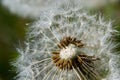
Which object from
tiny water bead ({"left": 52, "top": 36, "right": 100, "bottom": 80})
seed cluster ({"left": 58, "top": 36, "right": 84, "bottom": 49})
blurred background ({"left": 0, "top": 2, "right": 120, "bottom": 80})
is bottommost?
tiny water bead ({"left": 52, "top": 36, "right": 100, "bottom": 80})

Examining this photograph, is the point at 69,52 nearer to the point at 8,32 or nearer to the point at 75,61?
the point at 75,61

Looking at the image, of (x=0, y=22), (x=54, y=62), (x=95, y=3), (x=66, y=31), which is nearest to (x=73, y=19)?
(x=66, y=31)

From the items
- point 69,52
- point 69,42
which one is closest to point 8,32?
point 69,42

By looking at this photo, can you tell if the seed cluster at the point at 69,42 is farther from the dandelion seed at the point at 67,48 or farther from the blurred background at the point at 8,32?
the blurred background at the point at 8,32

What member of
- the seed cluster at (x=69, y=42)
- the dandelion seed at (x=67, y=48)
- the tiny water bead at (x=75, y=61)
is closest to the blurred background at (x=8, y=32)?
the dandelion seed at (x=67, y=48)

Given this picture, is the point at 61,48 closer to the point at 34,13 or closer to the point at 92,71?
the point at 92,71

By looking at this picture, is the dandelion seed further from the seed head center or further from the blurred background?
the blurred background

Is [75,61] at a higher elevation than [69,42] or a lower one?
lower

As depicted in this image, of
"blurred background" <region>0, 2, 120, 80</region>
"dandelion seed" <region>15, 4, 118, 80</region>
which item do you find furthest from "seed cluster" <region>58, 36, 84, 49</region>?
"blurred background" <region>0, 2, 120, 80</region>
